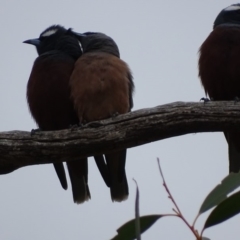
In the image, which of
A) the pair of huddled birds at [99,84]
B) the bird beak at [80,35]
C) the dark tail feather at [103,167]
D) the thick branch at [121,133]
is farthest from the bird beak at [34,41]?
the thick branch at [121,133]

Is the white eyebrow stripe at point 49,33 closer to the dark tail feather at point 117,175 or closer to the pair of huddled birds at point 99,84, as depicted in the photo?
the pair of huddled birds at point 99,84

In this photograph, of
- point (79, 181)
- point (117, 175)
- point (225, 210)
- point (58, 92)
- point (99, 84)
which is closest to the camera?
point (225, 210)

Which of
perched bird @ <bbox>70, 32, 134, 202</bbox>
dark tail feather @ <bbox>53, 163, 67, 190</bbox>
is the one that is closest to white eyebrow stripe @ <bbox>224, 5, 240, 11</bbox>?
perched bird @ <bbox>70, 32, 134, 202</bbox>

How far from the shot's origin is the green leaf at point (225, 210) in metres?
2.25

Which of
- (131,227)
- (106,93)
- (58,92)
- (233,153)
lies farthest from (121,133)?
(131,227)

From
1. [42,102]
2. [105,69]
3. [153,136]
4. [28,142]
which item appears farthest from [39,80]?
[153,136]

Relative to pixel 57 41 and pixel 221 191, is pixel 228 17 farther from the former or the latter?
pixel 221 191

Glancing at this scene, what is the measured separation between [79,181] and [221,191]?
11.5 ft

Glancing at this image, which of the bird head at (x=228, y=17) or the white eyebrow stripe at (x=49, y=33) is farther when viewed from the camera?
the white eyebrow stripe at (x=49, y=33)

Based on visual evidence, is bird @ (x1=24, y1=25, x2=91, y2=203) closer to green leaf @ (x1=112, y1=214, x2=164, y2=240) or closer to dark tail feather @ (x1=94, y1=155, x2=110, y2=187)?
dark tail feather @ (x1=94, y1=155, x2=110, y2=187)

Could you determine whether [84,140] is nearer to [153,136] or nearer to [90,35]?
[153,136]

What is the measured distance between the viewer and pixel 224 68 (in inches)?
198

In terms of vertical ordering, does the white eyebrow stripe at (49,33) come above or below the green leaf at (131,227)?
above

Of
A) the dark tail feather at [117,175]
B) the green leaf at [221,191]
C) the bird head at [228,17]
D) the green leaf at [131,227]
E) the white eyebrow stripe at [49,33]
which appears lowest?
the green leaf at [131,227]
